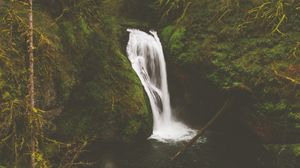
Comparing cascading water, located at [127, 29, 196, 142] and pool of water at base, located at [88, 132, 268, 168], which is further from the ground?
cascading water, located at [127, 29, 196, 142]

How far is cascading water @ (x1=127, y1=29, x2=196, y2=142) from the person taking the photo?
472 inches

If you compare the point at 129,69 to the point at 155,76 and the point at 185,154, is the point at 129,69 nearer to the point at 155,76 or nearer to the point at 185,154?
the point at 155,76

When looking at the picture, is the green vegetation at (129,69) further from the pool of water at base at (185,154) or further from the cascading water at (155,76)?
the cascading water at (155,76)

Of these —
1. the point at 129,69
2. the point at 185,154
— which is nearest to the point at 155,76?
the point at 129,69

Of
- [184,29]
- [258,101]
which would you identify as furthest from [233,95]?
[184,29]

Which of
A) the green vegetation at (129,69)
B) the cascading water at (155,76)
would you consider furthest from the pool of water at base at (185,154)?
the cascading water at (155,76)

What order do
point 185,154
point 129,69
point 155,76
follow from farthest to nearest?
point 155,76 → point 129,69 → point 185,154

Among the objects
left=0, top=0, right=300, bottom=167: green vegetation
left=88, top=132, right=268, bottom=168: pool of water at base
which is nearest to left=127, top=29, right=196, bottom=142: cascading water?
left=0, top=0, right=300, bottom=167: green vegetation

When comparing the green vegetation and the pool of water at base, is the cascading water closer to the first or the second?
the green vegetation

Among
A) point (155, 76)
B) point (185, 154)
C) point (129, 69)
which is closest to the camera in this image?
point (185, 154)

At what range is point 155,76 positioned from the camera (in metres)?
12.7

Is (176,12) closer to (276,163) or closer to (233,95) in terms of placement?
(233,95)

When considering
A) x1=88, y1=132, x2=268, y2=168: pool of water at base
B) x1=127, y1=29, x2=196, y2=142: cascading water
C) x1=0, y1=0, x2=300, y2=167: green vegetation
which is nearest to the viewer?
x1=0, y1=0, x2=300, y2=167: green vegetation

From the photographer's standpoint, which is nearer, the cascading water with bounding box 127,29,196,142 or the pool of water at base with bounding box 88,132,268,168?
the pool of water at base with bounding box 88,132,268,168
